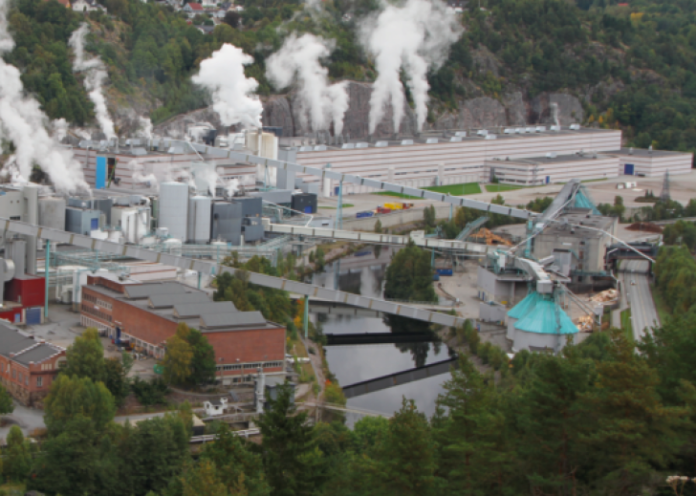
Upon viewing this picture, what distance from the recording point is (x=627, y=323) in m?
22.8

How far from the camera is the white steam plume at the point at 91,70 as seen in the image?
37.4 meters

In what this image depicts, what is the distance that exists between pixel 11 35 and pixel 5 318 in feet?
73.1

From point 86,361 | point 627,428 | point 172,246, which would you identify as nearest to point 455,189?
point 172,246

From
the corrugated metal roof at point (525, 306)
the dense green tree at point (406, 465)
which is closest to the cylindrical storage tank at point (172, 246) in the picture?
the corrugated metal roof at point (525, 306)

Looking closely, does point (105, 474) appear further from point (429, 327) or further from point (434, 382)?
point (429, 327)

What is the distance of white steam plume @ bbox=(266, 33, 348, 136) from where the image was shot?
46344 mm

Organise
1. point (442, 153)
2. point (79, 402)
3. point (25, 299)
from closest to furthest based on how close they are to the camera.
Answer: point (79, 402), point (25, 299), point (442, 153)

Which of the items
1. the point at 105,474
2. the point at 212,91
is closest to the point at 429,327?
the point at 105,474

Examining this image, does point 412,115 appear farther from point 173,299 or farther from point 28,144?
point 173,299

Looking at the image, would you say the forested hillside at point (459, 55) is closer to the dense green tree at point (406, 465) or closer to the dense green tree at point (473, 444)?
the dense green tree at point (473, 444)

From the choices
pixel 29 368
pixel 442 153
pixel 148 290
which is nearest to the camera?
pixel 29 368

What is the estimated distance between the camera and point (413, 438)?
970 cm

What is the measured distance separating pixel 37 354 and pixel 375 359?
7.38 m

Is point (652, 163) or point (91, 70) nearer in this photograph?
point (91, 70)
